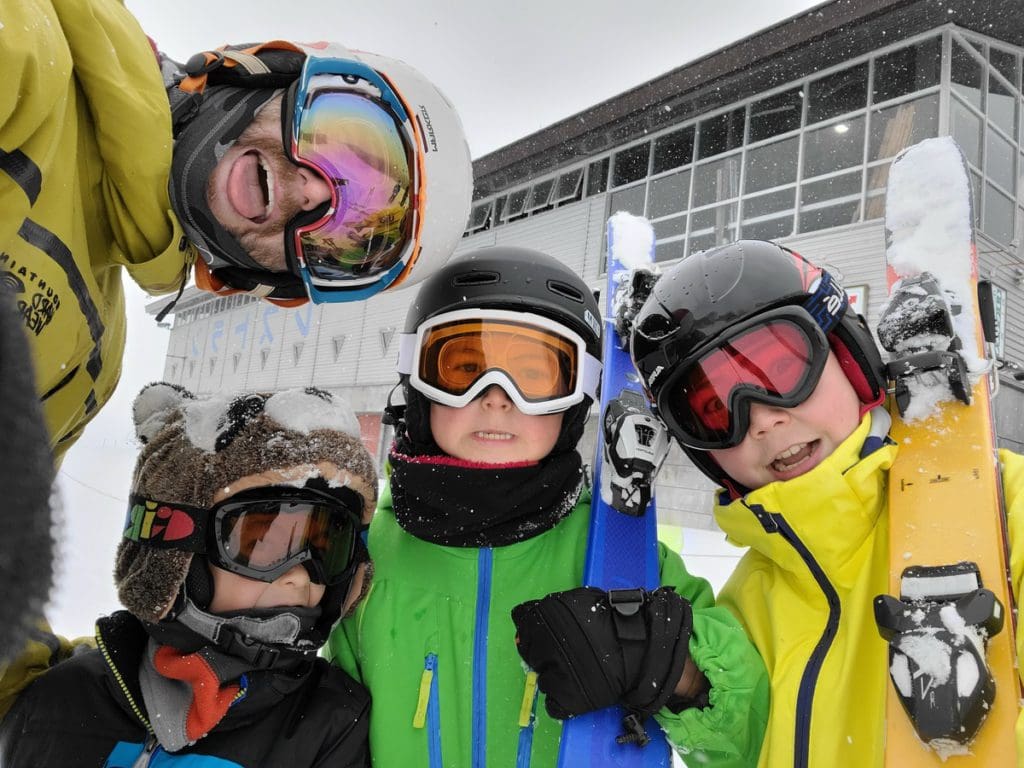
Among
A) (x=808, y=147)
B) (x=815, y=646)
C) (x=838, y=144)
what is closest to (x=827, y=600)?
(x=815, y=646)

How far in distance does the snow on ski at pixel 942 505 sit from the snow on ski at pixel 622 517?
2.19 feet

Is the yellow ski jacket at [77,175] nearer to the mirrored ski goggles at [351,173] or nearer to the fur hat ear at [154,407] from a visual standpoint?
the fur hat ear at [154,407]

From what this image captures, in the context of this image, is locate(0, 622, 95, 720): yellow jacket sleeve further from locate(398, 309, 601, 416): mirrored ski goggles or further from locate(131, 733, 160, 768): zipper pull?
locate(398, 309, 601, 416): mirrored ski goggles

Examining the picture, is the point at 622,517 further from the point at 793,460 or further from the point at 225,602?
the point at 225,602

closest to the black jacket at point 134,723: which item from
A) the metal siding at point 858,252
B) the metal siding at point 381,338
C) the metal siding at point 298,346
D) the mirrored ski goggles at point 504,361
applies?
the mirrored ski goggles at point 504,361

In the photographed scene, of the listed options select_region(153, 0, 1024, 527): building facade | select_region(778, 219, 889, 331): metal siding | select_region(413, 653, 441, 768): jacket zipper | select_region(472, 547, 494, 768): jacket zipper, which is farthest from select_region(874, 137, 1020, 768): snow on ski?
select_region(778, 219, 889, 331): metal siding

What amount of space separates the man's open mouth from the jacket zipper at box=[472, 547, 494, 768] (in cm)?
118

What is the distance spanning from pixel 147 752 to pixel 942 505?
2.10m

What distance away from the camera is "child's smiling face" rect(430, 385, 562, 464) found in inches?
86.7

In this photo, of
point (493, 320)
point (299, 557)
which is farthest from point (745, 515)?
point (299, 557)

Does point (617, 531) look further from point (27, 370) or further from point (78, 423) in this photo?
point (27, 370)

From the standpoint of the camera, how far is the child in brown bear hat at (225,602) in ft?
5.33

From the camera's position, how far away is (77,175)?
138 centimetres

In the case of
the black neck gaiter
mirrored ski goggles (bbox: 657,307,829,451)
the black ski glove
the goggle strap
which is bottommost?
the black ski glove
